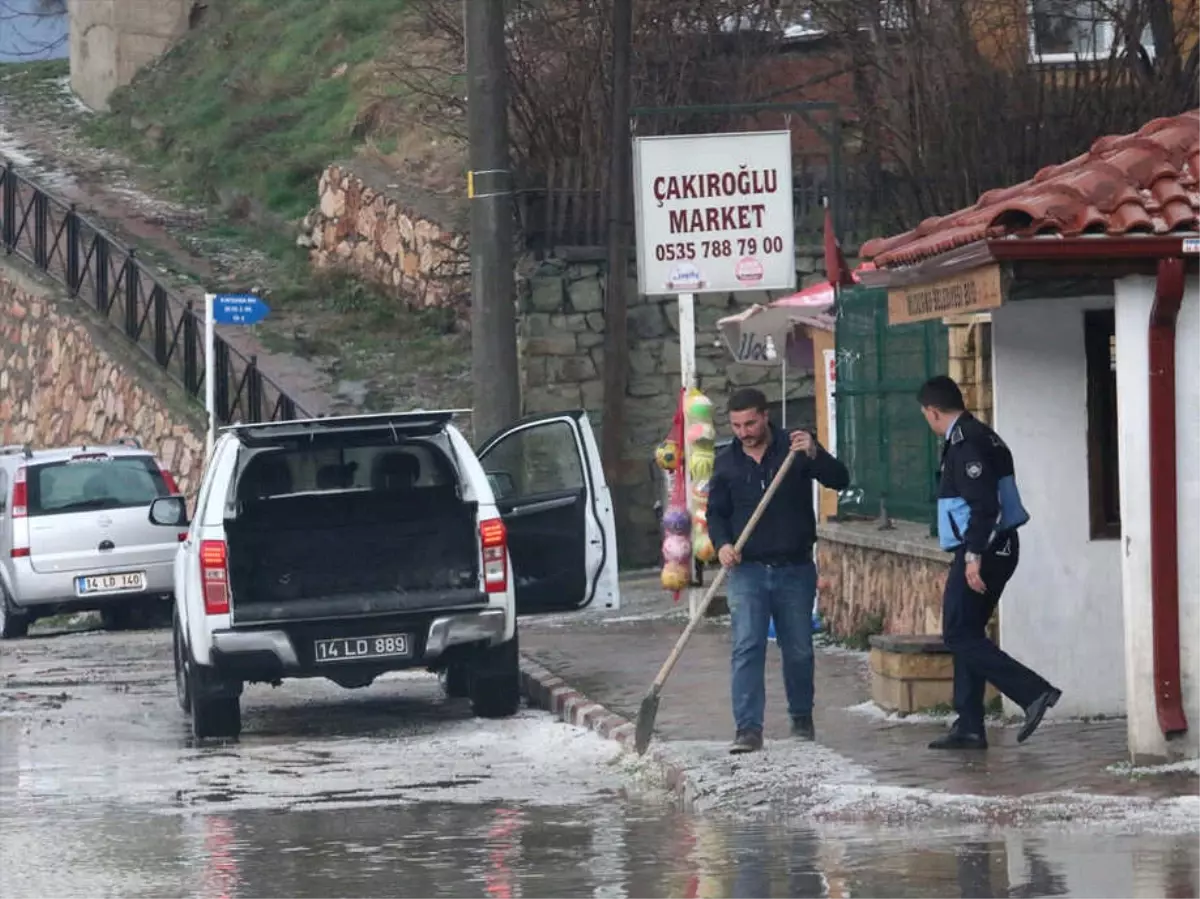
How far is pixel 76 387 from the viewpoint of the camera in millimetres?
31719

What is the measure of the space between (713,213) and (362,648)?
14.1ft

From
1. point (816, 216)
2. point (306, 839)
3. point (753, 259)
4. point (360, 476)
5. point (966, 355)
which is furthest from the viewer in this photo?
point (816, 216)

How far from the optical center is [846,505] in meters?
17.8

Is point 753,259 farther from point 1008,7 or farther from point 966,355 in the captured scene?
point 1008,7

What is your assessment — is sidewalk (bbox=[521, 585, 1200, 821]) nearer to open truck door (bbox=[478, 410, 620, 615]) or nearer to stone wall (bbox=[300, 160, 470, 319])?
open truck door (bbox=[478, 410, 620, 615])

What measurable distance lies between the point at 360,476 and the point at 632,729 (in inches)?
225

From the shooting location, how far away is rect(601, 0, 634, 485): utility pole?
951 inches

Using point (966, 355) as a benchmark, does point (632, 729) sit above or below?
below

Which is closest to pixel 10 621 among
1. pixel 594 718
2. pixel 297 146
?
pixel 594 718

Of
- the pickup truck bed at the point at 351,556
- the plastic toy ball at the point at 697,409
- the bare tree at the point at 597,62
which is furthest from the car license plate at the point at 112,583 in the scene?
the pickup truck bed at the point at 351,556

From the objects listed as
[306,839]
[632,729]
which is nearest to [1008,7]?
[632,729]

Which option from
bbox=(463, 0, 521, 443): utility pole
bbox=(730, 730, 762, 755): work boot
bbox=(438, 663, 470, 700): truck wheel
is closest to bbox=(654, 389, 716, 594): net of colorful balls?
bbox=(438, 663, 470, 700): truck wheel

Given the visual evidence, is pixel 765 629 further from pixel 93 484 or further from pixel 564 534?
pixel 93 484

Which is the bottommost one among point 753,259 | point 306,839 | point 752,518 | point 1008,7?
point 306,839
